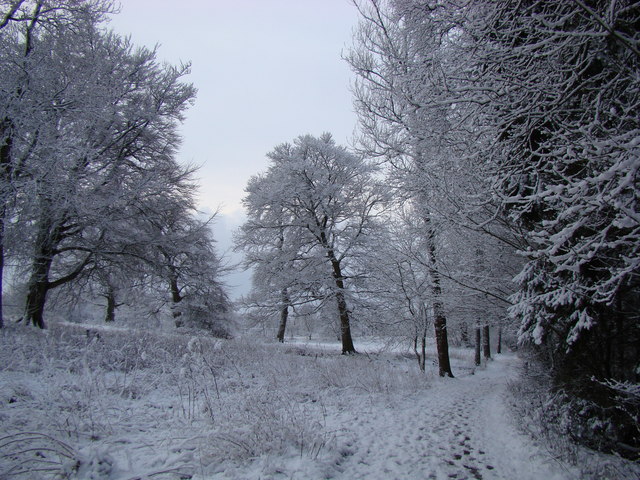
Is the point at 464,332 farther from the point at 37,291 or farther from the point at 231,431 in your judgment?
the point at 37,291

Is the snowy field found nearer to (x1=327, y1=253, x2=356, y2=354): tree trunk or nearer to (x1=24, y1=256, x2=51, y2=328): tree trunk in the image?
(x1=24, y1=256, x2=51, y2=328): tree trunk

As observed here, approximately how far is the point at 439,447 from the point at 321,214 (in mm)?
10530

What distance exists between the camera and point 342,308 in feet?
41.1

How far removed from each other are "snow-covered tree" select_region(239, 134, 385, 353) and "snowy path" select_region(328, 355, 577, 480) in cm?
724

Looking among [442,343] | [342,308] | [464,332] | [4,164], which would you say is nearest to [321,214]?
[342,308]

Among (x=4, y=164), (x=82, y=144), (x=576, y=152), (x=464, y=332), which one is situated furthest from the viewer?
(x=464, y=332)

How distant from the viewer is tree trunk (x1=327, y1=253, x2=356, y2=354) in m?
12.2

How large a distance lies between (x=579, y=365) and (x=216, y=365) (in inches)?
261

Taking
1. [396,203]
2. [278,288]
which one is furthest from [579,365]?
[278,288]

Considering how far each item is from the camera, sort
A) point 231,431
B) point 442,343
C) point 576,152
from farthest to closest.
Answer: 1. point 442,343
2. point 231,431
3. point 576,152

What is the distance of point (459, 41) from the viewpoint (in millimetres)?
3391

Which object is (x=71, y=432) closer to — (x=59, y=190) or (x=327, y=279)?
(x=59, y=190)

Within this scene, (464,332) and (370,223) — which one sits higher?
(370,223)

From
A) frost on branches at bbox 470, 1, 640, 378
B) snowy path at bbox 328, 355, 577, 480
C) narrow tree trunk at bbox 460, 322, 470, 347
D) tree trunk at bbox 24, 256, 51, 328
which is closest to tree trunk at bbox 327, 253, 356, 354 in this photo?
narrow tree trunk at bbox 460, 322, 470, 347
